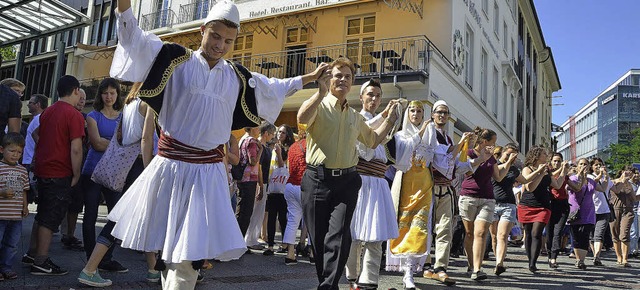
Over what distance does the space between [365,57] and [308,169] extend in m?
15.4

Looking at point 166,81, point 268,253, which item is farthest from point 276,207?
point 166,81

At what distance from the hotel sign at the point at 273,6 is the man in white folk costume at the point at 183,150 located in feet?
55.7

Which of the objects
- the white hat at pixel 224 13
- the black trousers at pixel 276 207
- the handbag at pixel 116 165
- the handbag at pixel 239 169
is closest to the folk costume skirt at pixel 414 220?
the handbag at pixel 239 169

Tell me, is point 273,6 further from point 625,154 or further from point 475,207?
point 625,154

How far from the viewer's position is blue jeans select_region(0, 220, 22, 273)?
4.43 meters

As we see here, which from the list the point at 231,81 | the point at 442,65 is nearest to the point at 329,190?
the point at 231,81

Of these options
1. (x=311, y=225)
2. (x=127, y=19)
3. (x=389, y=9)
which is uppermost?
(x=389, y=9)

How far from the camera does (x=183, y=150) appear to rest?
271cm

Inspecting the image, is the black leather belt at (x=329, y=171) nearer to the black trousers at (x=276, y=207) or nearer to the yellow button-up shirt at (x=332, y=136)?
the yellow button-up shirt at (x=332, y=136)

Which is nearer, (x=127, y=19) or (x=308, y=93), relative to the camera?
(x=127, y=19)

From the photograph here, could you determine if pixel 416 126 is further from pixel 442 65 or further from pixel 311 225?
pixel 442 65

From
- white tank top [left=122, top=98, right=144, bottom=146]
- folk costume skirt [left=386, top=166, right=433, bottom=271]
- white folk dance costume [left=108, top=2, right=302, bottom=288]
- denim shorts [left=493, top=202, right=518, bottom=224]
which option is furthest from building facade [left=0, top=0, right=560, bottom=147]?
white folk dance costume [left=108, top=2, right=302, bottom=288]

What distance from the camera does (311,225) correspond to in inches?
162

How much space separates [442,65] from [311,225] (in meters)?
15.1
